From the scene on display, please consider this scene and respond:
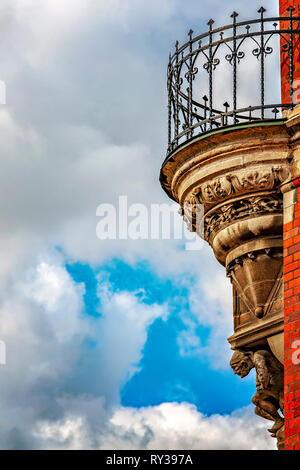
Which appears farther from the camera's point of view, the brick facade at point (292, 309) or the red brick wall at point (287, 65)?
the red brick wall at point (287, 65)

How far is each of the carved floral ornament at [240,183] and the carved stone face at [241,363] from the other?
201cm

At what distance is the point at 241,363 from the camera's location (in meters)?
19.6

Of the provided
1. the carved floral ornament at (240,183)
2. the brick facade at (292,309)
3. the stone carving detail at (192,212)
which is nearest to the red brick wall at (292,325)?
the brick facade at (292,309)

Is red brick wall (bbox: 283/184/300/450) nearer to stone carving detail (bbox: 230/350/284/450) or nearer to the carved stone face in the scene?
stone carving detail (bbox: 230/350/284/450)

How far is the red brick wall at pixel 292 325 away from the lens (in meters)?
17.8

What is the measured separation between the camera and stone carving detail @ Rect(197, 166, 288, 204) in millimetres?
19000

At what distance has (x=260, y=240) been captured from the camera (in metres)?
19.3

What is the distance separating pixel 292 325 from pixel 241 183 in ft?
6.76

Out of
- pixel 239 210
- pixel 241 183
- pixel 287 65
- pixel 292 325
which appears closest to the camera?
pixel 292 325

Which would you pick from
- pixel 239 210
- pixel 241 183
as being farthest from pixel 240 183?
pixel 239 210

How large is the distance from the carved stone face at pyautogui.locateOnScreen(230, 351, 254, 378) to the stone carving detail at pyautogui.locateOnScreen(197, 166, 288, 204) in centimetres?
201

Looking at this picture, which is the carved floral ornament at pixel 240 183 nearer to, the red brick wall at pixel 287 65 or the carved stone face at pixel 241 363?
the red brick wall at pixel 287 65

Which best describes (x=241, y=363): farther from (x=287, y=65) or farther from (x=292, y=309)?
(x=287, y=65)

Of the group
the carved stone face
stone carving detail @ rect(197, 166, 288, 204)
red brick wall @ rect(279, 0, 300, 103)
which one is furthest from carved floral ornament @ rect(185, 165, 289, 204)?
the carved stone face
